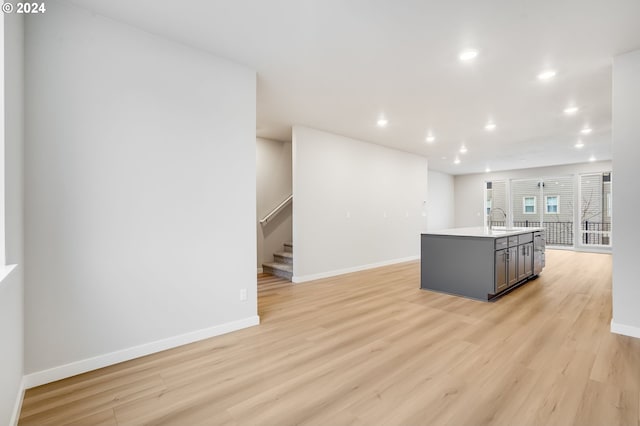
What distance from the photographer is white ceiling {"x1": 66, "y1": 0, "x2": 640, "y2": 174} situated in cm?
243

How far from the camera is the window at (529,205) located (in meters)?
10.7

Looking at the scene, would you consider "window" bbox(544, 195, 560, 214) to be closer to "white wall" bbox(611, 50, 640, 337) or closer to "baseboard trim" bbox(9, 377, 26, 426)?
"white wall" bbox(611, 50, 640, 337)

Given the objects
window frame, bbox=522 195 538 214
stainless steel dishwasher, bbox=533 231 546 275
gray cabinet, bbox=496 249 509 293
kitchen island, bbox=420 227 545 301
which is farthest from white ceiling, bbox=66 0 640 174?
window frame, bbox=522 195 538 214

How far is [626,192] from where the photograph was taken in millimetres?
3092

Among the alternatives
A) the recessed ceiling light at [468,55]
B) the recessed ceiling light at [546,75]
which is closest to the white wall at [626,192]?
the recessed ceiling light at [546,75]

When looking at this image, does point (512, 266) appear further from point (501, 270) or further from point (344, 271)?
point (344, 271)

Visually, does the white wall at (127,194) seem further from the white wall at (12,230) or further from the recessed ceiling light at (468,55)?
the recessed ceiling light at (468,55)

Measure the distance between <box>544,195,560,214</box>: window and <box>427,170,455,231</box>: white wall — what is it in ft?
10.3

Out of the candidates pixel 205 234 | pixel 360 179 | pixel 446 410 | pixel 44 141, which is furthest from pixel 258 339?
pixel 360 179

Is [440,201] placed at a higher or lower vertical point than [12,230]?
higher

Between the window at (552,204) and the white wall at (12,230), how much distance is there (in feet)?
42.2

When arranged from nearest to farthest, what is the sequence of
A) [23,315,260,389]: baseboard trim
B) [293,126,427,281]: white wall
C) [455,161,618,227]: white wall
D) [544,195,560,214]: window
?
[23,315,260,389]: baseboard trim < [293,126,427,281]: white wall < [544,195,560,214]: window < [455,161,618,227]: white wall

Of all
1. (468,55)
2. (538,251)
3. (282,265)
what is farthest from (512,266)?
(282,265)

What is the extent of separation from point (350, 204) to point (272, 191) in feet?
5.70
